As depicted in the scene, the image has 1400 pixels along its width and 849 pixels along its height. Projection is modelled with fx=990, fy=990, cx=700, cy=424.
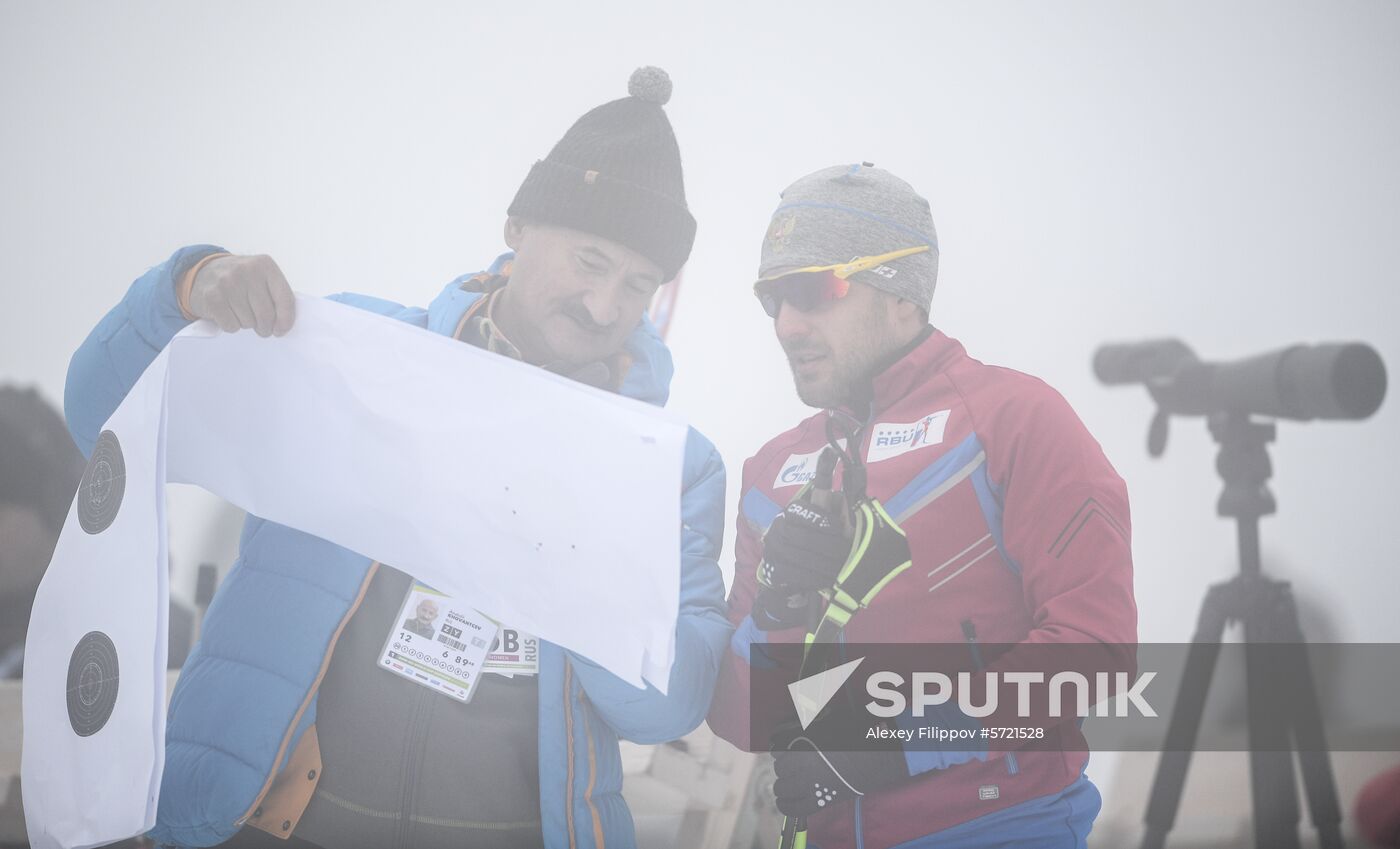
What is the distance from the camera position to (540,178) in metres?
1.58

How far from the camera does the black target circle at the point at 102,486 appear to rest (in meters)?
1.15

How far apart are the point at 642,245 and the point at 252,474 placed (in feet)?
2.10

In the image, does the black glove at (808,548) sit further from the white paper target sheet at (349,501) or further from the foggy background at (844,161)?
the foggy background at (844,161)

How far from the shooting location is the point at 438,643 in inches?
51.7

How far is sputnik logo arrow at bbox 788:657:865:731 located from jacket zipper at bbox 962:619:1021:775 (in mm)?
137

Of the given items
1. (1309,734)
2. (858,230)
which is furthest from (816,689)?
(1309,734)

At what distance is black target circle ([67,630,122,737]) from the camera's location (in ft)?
3.64

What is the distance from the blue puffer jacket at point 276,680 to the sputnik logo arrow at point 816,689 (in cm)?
13

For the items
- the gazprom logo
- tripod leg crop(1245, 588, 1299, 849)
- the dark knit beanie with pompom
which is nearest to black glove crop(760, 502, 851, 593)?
the gazprom logo

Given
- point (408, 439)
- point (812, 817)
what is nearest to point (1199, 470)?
point (812, 817)

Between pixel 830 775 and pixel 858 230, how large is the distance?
0.72m

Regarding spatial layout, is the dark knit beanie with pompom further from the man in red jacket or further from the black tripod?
the black tripod

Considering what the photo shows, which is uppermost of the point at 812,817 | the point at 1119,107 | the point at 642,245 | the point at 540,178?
the point at 1119,107

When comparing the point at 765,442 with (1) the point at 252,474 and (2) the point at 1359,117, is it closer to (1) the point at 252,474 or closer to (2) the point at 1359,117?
(1) the point at 252,474
